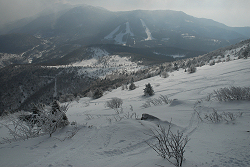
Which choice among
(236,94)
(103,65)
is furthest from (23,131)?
(103,65)

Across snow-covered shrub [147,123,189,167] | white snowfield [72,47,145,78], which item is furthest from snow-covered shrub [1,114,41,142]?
white snowfield [72,47,145,78]

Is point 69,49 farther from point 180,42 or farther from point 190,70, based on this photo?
point 190,70

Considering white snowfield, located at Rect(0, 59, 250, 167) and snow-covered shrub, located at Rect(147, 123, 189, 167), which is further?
white snowfield, located at Rect(0, 59, 250, 167)

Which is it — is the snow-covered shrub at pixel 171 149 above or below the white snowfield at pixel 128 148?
above

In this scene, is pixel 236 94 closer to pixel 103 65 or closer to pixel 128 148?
pixel 128 148

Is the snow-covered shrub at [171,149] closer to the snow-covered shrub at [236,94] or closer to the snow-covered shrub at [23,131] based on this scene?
the snow-covered shrub at [23,131]

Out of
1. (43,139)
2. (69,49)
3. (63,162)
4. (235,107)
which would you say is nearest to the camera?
(63,162)

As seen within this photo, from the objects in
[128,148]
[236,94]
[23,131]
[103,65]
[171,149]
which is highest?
[103,65]

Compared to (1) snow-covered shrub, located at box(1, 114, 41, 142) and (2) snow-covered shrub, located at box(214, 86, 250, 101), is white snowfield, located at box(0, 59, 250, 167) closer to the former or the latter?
(1) snow-covered shrub, located at box(1, 114, 41, 142)

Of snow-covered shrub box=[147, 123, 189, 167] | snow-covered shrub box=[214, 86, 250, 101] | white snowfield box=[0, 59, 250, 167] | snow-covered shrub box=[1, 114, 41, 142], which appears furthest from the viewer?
snow-covered shrub box=[214, 86, 250, 101]

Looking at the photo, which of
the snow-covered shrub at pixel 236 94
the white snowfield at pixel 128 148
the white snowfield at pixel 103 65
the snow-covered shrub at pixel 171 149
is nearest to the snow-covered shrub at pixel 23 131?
the white snowfield at pixel 128 148

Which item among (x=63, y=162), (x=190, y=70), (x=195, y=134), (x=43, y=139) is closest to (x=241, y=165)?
(x=195, y=134)
